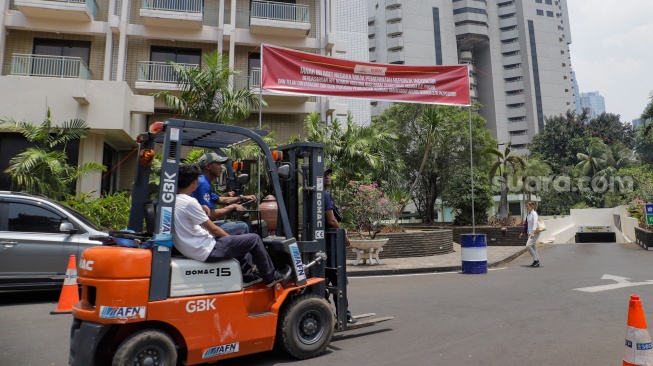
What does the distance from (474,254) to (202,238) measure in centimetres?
900

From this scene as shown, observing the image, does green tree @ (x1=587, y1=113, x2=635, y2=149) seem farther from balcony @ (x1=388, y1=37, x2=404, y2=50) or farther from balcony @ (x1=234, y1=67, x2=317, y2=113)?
balcony @ (x1=234, y1=67, x2=317, y2=113)

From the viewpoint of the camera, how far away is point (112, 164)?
58.7 feet

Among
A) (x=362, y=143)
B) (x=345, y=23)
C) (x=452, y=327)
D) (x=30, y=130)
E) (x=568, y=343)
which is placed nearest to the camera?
(x=568, y=343)

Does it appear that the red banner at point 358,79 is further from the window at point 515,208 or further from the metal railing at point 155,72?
the window at point 515,208

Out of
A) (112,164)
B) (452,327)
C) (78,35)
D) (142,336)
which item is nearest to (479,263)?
(452,327)

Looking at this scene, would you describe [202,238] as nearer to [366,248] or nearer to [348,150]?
[366,248]

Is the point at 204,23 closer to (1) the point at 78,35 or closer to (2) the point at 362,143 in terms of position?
(1) the point at 78,35

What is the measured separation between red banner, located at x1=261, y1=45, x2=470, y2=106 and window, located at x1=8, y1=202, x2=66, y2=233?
6.01 meters

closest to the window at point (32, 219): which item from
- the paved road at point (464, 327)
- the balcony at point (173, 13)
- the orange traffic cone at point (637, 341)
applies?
the paved road at point (464, 327)

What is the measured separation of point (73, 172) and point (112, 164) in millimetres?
5378

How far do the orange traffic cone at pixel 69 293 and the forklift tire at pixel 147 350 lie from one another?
4.20 meters

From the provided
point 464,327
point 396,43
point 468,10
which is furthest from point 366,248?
point 468,10

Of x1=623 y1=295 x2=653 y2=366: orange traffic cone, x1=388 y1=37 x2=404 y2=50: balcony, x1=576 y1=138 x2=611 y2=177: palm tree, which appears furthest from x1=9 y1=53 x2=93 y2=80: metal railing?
x1=388 y1=37 x2=404 y2=50: balcony

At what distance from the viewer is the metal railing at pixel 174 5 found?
60.9 ft
